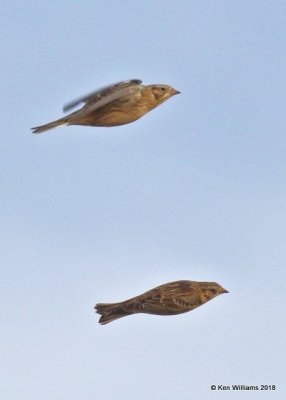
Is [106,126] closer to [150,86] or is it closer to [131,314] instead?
[150,86]

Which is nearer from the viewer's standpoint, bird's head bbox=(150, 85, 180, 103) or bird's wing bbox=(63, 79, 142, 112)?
bird's wing bbox=(63, 79, 142, 112)

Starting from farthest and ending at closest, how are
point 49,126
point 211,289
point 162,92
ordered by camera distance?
point 162,92 < point 211,289 < point 49,126

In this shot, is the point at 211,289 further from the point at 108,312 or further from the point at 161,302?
the point at 108,312

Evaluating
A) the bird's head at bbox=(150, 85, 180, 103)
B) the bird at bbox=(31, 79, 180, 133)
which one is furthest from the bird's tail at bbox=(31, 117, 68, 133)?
the bird's head at bbox=(150, 85, 180, 103)

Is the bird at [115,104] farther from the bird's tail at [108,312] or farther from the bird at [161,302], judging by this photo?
the bird's tail at [108,312]

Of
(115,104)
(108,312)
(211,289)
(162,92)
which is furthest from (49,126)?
(211,289)

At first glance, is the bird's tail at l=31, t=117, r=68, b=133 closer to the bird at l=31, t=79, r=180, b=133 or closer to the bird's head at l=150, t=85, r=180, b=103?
the bird at l=31, t=79, r=180, b=133

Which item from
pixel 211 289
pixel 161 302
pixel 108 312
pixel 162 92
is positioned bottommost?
pixel 108 312
